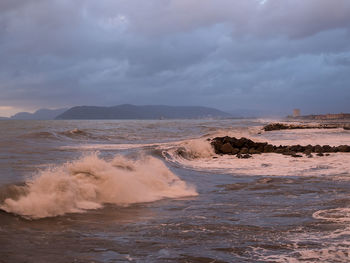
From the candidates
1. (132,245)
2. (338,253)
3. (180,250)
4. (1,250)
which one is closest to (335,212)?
(338,253)

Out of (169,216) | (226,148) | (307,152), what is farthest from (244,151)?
(169,216)

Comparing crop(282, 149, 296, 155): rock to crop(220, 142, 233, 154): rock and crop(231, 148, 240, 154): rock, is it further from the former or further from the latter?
crop(220, 142, 233, 154): rock

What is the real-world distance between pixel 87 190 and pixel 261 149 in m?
12.0

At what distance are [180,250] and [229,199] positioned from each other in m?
3.31

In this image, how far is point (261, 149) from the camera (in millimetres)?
17750

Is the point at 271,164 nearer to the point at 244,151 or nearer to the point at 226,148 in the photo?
the point at 244,151

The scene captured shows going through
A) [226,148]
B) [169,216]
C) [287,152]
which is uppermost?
[226,148]

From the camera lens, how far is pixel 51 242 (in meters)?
4.64

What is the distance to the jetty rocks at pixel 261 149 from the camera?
1641cm

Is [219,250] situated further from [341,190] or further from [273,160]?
[273,160]

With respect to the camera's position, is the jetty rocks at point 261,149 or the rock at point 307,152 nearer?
the rock at point 307,152

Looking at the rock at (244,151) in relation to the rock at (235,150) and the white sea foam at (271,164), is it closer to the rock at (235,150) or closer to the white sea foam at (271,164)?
the rock at (235,150)

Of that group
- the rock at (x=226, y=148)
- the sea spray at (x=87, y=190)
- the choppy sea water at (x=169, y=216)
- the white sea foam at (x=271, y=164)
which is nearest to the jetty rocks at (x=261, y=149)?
the rock at (x=226, y=148)

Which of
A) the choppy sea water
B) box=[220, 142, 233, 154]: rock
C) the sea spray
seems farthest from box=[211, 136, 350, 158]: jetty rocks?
the sea spray
